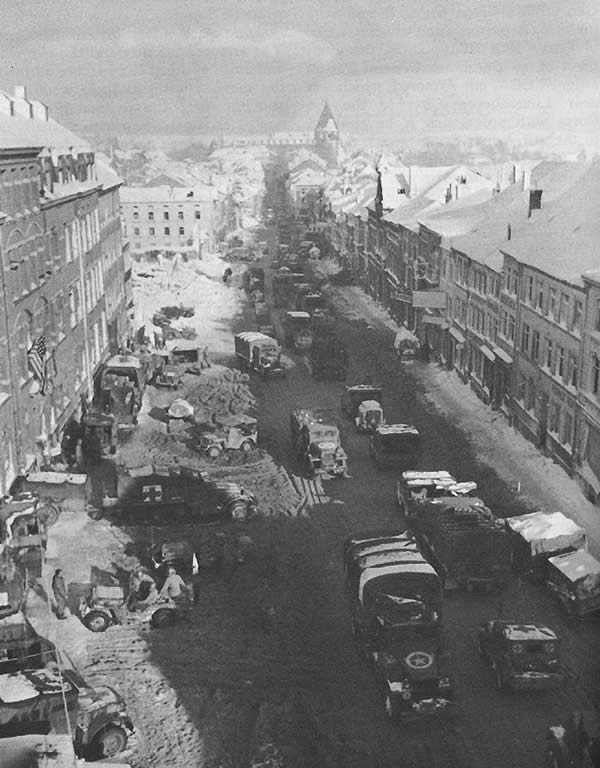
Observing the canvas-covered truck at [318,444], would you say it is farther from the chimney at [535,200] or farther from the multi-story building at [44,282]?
the chimney at [535,200]

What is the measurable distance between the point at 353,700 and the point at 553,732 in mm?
4696

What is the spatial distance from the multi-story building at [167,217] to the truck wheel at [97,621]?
84.0 meters

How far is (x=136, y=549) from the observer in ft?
96.6

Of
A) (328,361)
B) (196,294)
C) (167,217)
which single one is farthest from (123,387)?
(167,217)

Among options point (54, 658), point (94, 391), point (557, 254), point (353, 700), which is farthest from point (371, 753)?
point (94, 391)

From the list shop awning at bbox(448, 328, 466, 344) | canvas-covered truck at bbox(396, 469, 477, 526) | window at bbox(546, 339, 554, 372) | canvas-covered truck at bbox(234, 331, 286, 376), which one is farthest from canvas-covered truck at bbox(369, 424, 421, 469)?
canvas-covered truck at bbox(234, 331, 286, 376)

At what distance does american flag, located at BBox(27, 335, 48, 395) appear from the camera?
34.4 m

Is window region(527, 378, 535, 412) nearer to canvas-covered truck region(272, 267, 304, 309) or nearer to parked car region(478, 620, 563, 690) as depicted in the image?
parked car region(478, 620, 563, 690)

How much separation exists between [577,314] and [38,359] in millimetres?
20809

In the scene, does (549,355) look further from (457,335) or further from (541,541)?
(457,335)

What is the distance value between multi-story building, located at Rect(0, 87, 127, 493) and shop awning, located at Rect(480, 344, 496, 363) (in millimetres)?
20137

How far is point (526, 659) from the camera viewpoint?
21219mm


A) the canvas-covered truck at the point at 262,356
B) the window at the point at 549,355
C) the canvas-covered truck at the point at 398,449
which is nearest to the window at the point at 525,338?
the window at the point at 549,355

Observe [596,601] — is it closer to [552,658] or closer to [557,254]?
[552,658]
